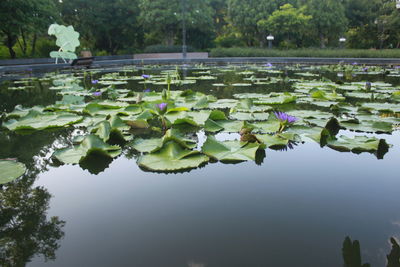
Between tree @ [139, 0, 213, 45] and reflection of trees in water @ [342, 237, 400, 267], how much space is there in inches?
886

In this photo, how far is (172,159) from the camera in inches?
59.4

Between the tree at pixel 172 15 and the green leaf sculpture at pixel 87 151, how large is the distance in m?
21.6

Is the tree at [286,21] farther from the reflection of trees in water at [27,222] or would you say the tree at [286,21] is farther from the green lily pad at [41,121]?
the reflection of trees in water at [27,222]

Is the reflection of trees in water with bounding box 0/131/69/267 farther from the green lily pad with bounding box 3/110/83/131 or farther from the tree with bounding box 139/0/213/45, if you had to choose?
the tree with bounding box 139/0/213/45

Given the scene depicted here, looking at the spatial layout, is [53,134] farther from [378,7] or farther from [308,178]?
[378,7]

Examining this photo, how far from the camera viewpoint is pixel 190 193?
122 centimetres

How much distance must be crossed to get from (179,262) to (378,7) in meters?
30.6

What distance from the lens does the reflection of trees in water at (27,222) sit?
861 millimetres

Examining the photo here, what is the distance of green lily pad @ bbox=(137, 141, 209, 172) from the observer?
1446 millimetres

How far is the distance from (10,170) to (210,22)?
24.6 m

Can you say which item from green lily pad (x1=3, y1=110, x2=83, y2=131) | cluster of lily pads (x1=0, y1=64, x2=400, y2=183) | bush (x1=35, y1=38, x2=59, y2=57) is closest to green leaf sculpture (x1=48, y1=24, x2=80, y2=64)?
cluster of lily pads (x1=0, y1=64, x2=400, y2=183)

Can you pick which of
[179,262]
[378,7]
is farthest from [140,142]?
[378,7]

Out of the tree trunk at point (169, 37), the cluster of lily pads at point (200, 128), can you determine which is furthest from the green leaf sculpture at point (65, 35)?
the tree trunk at point (169, 37)

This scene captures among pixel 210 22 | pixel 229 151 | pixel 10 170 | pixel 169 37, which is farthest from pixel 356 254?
pixel 169 37
